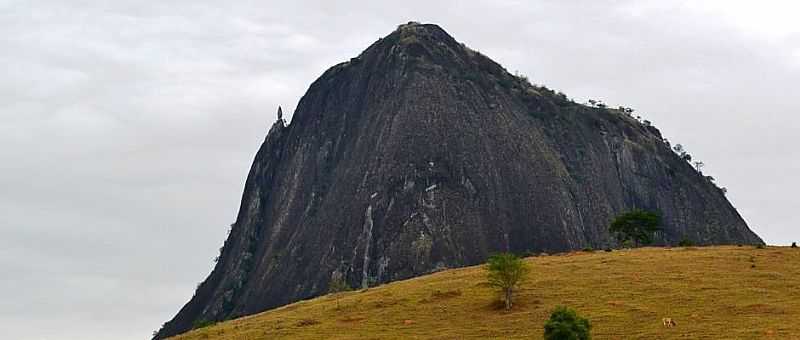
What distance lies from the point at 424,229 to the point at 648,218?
39.0m

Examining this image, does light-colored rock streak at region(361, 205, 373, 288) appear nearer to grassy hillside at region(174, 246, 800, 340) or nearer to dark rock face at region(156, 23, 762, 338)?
dark rock face at region(156, 23, 762, 338)

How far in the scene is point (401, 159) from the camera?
183750 mm

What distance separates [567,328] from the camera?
206 feet

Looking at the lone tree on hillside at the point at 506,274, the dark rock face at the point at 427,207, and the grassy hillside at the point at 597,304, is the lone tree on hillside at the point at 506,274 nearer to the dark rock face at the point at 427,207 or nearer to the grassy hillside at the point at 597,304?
the grassy hillside at the point at 597,304

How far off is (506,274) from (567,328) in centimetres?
1868

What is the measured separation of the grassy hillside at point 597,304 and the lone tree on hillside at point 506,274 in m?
1.09

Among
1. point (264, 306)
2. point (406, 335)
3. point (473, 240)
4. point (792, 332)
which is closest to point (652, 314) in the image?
point (792, 332)

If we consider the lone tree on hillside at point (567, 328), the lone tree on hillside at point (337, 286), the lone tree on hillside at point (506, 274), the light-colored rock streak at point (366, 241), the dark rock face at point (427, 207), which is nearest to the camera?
the lone tree on hillside at point (567, 328)

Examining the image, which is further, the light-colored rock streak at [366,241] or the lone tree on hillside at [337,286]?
the light-colored rock streak at [366,241]

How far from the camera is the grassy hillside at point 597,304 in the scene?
69.4 m

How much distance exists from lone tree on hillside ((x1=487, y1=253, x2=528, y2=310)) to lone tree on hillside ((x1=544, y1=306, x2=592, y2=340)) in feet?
51.0

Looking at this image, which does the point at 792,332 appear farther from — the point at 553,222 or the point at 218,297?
the point at 218,297

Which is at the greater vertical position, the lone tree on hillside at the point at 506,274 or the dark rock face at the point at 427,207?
the dark rock face at the point at 427,207

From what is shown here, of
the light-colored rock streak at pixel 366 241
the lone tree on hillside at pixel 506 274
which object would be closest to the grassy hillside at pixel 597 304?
the lone tree on hillside at pixel 506 274
